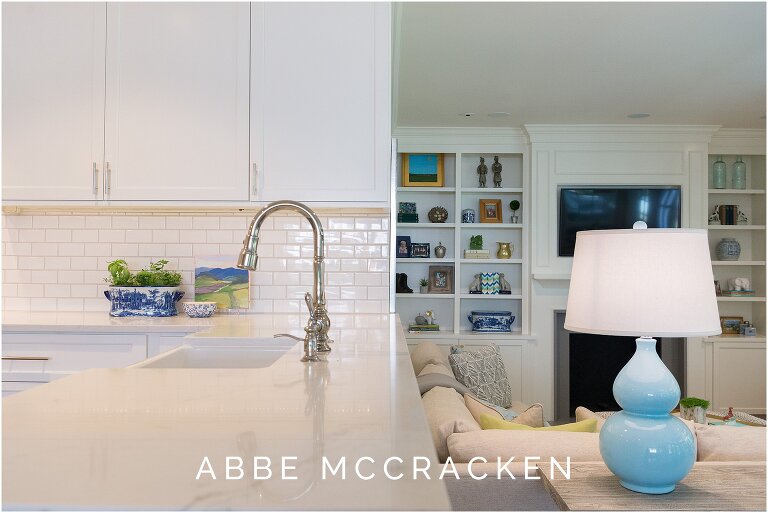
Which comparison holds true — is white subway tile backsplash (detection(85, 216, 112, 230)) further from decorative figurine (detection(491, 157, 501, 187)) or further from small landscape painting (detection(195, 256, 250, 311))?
decorative figurine (detection(491, 157, 501, 187))

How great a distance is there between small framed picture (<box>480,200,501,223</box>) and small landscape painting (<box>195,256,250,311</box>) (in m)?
3.49

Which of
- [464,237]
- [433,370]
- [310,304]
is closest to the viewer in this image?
[310,304]

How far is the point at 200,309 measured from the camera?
3100mm

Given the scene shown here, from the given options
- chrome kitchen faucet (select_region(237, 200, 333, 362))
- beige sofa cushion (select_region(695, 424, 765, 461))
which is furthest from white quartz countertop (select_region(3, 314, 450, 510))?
beige sofa cushion (select_region(695, 424, 765, 461))

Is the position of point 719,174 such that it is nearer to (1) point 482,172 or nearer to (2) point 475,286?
(1) point 482,172

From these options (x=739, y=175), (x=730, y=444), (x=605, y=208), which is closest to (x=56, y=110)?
(x=730, y=444)

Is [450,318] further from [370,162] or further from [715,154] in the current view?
[370,162]

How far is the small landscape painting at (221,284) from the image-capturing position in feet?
10.7

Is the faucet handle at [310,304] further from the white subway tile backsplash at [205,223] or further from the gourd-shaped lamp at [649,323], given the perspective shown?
the white subway tile backsplash at [205,223]

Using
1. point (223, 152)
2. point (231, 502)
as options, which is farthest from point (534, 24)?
point (231, 502)

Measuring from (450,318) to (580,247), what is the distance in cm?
479

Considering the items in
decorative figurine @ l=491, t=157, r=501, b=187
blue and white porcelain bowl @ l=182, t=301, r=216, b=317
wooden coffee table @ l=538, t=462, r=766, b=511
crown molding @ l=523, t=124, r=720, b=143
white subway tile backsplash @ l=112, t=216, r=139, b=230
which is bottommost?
wooden coffee table @ l=538, t=462, r=766, b=511

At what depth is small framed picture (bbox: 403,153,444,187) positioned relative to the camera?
6297mm

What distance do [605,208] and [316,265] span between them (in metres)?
4.63
